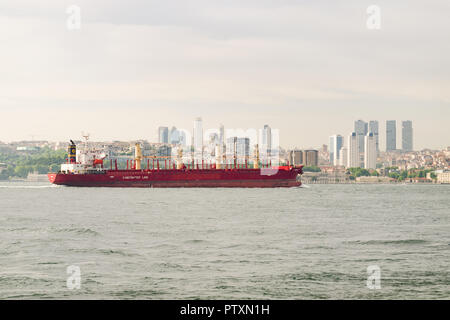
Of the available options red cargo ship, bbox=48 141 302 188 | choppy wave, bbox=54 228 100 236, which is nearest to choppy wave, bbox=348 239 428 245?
choppy wave, bbox=54 228 100 236

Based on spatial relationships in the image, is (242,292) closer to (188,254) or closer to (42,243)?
(188,254)

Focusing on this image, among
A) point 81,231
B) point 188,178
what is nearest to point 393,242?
point 81,231

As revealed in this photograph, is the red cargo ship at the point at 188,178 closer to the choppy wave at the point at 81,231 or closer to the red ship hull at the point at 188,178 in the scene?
the red ship hull at the point at 188,178

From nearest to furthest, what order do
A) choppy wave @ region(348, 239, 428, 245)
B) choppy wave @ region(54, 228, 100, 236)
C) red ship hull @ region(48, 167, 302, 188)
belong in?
choppy wave @ region(348, 239, 428, 245)
choppy wave @ region(54, 228, 100, 236)
red ship hull @ region(48, 167, 302, 188)

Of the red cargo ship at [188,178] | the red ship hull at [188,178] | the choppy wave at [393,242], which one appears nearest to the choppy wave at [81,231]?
the choppy wave at [393,242]

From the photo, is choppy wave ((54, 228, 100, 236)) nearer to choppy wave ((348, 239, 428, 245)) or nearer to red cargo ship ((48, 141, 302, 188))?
choppy wave ((348, 239, 428, 245))

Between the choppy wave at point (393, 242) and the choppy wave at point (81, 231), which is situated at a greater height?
the choppy wave at point (81, 231)

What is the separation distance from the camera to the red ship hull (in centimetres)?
7999

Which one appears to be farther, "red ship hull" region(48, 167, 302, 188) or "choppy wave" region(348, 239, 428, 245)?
"red ship hull" region(48, 167, 302, 188)

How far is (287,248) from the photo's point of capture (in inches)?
791

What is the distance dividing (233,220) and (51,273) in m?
16.1

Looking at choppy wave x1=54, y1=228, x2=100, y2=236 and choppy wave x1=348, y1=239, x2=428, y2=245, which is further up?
choppy wave x1=54, y1=228, x2=100, y2=236

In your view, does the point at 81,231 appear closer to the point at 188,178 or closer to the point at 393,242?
the point at 393,242

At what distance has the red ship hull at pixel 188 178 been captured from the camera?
262 feet
